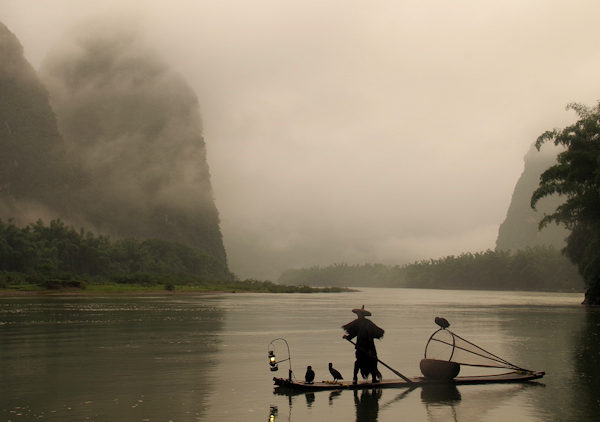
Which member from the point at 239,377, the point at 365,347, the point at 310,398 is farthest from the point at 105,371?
the point at 365,347

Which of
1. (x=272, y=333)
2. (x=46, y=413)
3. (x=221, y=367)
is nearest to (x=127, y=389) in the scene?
(x=46, y=413)

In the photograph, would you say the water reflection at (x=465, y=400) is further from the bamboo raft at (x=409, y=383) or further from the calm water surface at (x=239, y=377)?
the bamboo raft at (x=409, y=383)

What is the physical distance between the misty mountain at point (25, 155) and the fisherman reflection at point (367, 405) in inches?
6663

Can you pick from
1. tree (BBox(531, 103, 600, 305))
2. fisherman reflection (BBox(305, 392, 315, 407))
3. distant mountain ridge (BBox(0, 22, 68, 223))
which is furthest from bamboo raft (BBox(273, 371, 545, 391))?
distant mountain ridge (BBox(0, 22, 68, 223))

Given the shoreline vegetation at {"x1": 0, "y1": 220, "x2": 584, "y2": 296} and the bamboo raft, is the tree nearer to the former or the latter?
the bamboo raft

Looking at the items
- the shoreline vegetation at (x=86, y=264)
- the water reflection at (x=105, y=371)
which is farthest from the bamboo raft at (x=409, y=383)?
the shoreline vegetation at (x=86, y=264)

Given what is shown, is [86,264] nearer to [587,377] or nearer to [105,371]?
[105,371]

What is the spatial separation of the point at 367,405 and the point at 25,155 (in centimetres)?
19092

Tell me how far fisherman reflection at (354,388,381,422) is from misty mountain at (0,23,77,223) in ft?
555

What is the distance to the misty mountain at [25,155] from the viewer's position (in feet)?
575

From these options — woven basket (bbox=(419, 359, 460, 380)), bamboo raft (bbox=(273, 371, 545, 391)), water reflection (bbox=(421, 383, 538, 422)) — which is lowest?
water reflection (bbox=(421, 383, 538, 422))

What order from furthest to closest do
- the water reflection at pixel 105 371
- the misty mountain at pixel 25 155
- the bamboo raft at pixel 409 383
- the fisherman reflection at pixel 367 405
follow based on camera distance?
the misty mountain at pixel 25 155 < the bamboo raft at pixel 409 383 < the water reflection at pixel 105 371 < the fisherman reflection at pixel 367 405

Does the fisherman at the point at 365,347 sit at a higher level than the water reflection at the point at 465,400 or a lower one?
higher

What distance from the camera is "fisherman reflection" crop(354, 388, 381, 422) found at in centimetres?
1245
